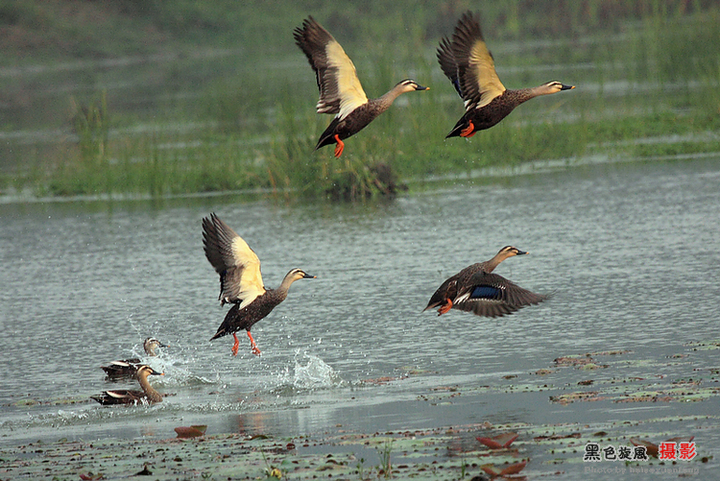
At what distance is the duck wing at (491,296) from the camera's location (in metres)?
9.78

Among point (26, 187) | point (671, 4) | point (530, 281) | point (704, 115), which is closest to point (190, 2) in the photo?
point (671, 4)

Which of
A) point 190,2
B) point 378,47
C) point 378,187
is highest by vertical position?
point 190,2

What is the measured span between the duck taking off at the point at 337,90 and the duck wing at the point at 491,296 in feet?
5.27

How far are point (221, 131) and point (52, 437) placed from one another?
771 inches

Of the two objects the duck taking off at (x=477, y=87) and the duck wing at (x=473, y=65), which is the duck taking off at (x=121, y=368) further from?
the duck wing at (x=473, y=65)

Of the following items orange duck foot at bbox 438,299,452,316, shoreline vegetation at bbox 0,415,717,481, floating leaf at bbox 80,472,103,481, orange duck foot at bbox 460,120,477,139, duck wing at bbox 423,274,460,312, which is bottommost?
shoreline vegetation at bbox 0,415,717,481

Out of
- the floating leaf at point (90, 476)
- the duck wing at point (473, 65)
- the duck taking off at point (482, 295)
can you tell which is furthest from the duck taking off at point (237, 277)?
the floating leaf at point (90, 476)

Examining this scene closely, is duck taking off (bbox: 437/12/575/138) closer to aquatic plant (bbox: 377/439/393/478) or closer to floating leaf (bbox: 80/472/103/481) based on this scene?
aquatic plant (bbox: 377/439/393/478)

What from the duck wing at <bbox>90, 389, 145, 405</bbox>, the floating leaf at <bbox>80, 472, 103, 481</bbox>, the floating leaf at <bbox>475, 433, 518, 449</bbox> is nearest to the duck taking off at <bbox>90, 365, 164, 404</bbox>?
the duck wing at <bbox>90, 389, 145, 405</bbox>

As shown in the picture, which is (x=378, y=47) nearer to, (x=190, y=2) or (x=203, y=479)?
(x=203, y=479)

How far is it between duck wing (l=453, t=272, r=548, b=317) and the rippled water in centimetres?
60

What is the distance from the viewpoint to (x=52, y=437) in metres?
9.33

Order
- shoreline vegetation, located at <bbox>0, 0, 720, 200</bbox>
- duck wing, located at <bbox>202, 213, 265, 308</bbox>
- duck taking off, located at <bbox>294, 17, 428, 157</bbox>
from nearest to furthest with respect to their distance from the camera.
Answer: duck taking off, located at <bbox>294, 17, 428, 157</bbox> → duck wing, located at <bbox>202, 213, 265, 308</bbox> → shoreline vegetation, located at <bbox>0, 0, 720, 200</bbox>

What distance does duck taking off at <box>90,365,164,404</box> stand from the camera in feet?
33.5
